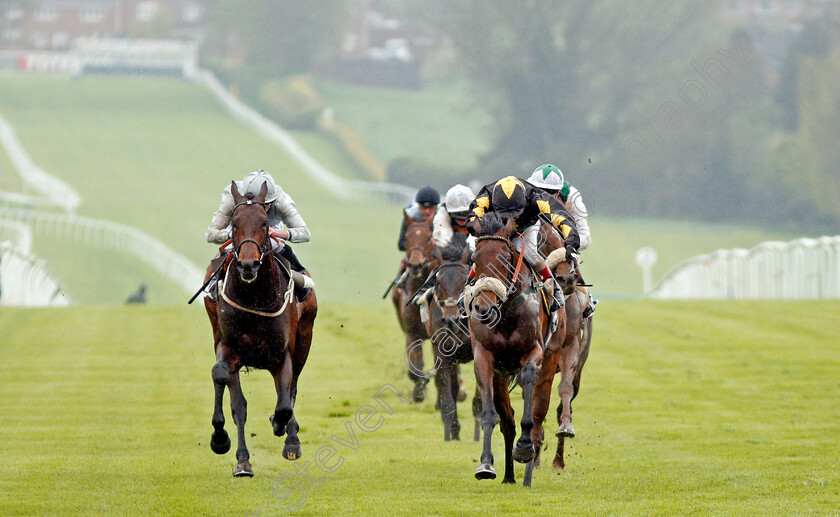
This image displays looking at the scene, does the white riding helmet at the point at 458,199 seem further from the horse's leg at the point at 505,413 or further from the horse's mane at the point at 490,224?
the horse's mane at the point at 490,224

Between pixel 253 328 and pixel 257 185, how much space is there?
104 cm

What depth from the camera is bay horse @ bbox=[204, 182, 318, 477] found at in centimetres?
962

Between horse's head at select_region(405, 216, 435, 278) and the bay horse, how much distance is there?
10.2 feet

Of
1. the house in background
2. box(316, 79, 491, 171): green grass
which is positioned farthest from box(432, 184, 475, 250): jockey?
the house in background

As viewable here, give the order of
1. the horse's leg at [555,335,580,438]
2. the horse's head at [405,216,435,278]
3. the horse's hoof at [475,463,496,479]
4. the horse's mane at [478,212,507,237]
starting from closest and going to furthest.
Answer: the horse's hoof at [475,463,496,479], the horse's mane at [478,212,507,237], the horse's leg at [555,335,580,438], the horse's head at [405,216,435,278]

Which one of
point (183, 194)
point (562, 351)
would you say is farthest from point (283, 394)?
point (183, 194)

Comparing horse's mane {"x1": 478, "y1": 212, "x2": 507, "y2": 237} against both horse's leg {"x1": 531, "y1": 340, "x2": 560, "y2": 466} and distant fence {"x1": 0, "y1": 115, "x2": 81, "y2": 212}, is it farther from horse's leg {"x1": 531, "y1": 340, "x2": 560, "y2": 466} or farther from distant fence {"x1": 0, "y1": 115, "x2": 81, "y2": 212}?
distant fence {"x1": 0, "y1": 115, "x2": 81, "y2": 212}

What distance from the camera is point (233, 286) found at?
32.1 ft

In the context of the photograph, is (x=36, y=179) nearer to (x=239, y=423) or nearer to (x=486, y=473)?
(x=239, y=423)

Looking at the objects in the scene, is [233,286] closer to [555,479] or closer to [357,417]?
[555,479]

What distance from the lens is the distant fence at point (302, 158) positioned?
58562mm

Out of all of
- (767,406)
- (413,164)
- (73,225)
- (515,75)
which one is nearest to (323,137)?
(413,164)

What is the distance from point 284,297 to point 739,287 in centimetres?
2054

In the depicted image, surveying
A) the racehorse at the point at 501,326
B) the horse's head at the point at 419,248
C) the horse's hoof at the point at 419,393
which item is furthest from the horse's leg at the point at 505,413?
the horse's hoof at the point at 419,393
